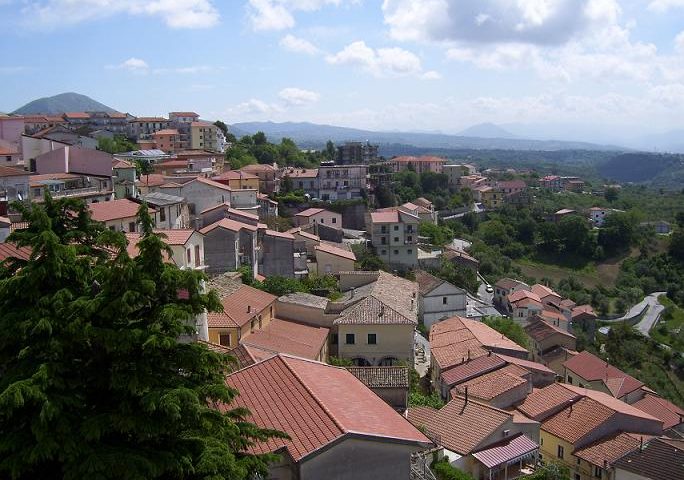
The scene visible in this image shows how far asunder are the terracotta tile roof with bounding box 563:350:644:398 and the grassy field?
25.5m

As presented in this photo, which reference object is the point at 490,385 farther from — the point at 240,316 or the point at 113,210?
the point at 113,210

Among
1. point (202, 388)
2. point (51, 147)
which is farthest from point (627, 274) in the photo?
point (202, 388)

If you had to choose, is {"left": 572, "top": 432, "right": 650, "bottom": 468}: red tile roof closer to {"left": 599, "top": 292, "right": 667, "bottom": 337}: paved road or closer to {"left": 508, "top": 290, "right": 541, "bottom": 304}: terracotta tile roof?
{"left": 508, "top": 290, "right": 541, "bottom": 304}: terracotta tile roof

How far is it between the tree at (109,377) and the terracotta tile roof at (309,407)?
6.30ft

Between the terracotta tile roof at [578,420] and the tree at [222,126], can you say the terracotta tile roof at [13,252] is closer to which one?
the terracotta tile roof at [578,420]

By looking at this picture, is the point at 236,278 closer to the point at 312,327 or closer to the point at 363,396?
the point at 312,327

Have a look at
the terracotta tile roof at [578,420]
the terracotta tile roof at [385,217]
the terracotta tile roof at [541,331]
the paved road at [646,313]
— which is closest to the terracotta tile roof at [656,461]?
the terracotta tile roof at [578,420]

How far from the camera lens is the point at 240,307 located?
26500mm

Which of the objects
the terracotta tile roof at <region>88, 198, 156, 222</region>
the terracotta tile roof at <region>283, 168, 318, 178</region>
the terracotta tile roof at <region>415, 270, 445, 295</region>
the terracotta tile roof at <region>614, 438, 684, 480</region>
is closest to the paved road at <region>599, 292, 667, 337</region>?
the terracotta tile roof at <region>415, 270, 445, 295</region>

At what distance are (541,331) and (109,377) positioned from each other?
4539cm

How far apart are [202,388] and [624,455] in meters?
19.9

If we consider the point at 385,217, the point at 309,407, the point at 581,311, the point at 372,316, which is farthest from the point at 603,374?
the point at 309,407

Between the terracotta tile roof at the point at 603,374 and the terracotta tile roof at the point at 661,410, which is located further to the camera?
the terracotta tile roof at the point at 603,374

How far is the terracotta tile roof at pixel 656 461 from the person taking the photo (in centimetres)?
2231
